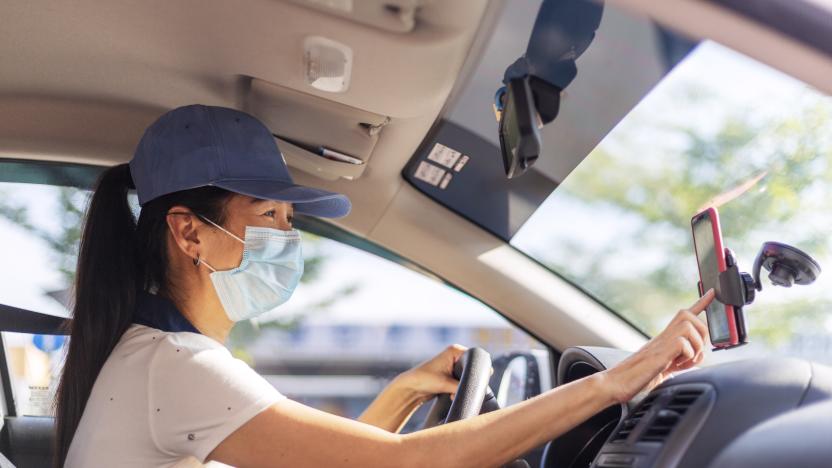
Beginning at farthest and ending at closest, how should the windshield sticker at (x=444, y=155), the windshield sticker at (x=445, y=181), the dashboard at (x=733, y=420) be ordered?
the windshield sticker at (x=445, y=181), the windshield sticker at (x=444, y=155), the dashboard at (x=733, y=420)

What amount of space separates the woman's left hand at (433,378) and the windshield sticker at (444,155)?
0.48 metres

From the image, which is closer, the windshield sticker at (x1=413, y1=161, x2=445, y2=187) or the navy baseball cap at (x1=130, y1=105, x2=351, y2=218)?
the navy baseball cap at (x1=130, y1=105, x2=351, y2=218)

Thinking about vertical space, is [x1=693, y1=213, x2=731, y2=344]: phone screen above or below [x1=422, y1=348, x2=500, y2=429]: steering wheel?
above

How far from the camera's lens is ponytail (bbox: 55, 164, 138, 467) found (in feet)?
5.83

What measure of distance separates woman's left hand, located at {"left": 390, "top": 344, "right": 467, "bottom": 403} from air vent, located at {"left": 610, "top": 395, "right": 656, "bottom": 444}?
0.62 m

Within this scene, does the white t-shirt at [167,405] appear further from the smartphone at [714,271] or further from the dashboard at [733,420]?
the smartphone at [714,271]

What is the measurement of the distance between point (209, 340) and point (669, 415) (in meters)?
0.83

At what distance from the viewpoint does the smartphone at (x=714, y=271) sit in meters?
1.56

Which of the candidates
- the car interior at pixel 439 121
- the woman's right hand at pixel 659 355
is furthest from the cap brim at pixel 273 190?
the woman's right hand at pixel 659 355

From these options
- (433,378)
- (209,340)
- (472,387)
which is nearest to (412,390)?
(433,378)

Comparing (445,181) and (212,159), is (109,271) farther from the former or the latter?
(445,181)

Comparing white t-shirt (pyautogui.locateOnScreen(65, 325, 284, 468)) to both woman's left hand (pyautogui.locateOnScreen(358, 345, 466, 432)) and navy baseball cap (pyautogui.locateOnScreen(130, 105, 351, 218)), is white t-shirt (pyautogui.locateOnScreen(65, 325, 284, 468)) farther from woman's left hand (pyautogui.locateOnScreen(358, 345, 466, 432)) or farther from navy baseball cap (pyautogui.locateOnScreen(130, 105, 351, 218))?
woman's left hand (pyautogui.locateOnScreen(358, 345, 466, 432))

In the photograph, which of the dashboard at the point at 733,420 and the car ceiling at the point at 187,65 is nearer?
the dashboard at the point at 733,420

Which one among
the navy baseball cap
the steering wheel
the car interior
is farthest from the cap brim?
the steering wheel
